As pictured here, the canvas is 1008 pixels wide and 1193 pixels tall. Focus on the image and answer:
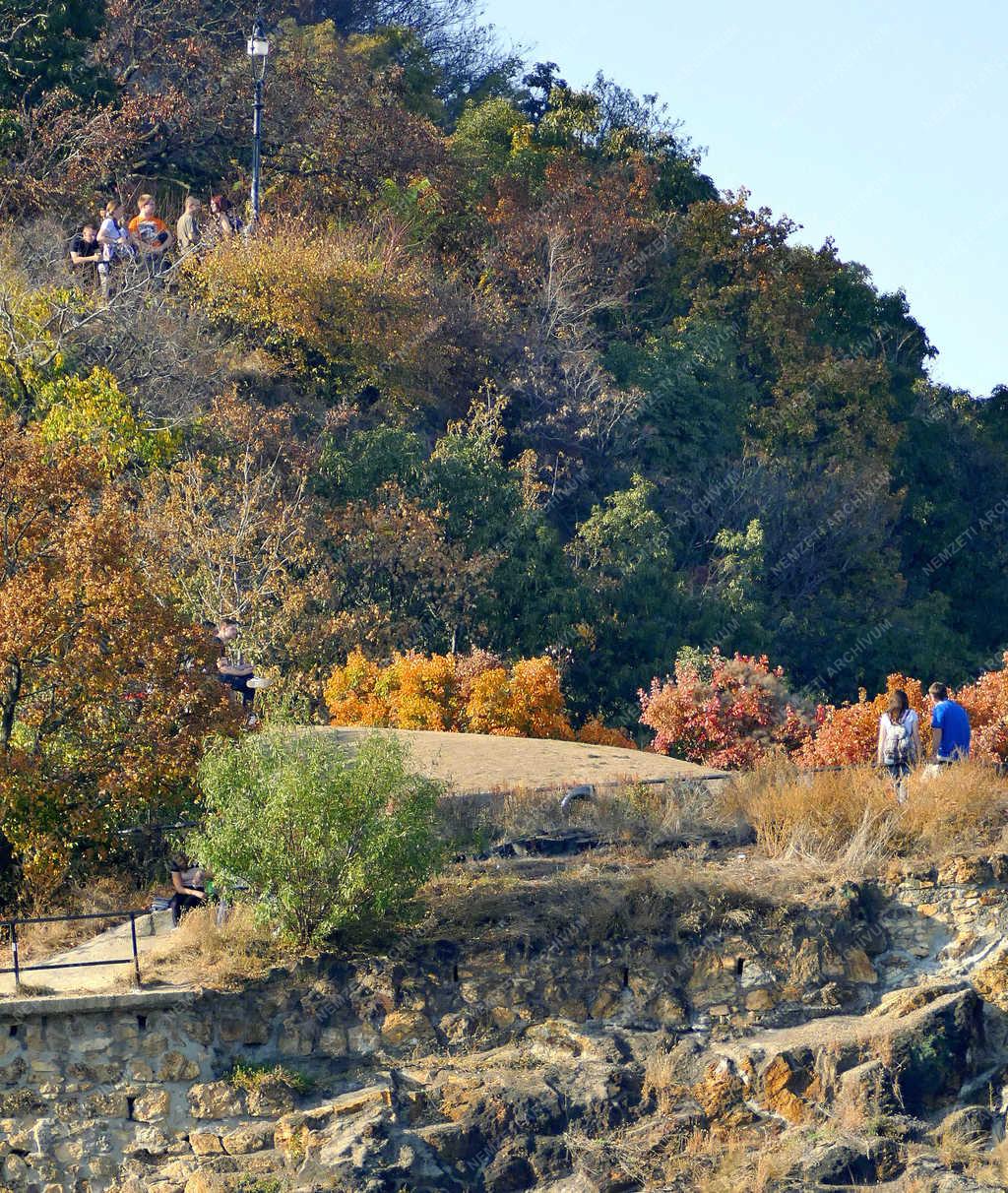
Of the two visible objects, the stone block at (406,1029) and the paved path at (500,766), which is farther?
the paved path at (500,766)

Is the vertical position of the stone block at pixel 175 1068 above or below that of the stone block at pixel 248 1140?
above

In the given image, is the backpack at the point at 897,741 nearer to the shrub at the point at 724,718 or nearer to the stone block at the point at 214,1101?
the shrub at the point at 724,718

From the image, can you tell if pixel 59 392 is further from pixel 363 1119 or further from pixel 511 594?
pixel 363 1119

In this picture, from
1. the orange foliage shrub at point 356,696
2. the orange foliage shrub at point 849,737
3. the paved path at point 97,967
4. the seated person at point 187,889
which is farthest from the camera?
the orange foliage shrub at point 356,696

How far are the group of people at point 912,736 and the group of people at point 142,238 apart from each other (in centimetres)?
1621

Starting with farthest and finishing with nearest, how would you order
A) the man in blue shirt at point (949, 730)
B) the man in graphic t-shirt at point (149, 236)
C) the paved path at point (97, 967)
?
the man in graphic t-shirt at point (149, 236) → the man in blue shirt at point (949, 730) → the paved path at point (97, 967)

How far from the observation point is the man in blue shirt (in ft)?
61.7

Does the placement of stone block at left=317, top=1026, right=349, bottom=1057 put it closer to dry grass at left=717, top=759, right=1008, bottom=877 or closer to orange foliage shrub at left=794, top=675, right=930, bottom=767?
dry grass at left=717, top=759, right=1008, bottom=877

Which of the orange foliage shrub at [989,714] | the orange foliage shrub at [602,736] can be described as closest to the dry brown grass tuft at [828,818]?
the orange foliage shrub at [989,714]

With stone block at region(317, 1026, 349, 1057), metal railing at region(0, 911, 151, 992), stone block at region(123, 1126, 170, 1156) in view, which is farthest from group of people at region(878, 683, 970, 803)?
stone block at region(123, 1126, 170, 1156)

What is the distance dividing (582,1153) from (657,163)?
30.6 meters

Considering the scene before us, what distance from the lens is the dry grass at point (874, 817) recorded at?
1811 cm

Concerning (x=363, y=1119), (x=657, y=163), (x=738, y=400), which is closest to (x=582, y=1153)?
(x=363, y=1119)

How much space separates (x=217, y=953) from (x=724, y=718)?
9264mm
